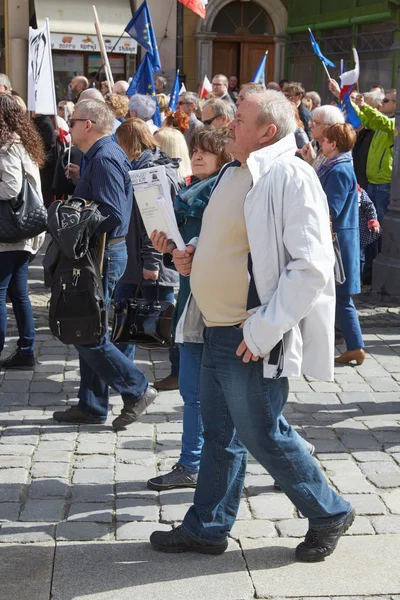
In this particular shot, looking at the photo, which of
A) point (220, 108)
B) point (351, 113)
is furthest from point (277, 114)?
point (351, 113)

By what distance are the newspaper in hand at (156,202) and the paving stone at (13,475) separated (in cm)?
149

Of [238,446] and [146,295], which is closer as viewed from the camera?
[238,446]

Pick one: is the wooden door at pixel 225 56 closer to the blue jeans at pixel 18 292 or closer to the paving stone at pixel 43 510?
the blue jeans at pixel 18 292

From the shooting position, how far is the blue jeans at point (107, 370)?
5.61 metres

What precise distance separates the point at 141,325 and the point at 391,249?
4.78 m

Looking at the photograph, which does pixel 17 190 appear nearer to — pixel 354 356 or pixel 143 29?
pixel 354 356

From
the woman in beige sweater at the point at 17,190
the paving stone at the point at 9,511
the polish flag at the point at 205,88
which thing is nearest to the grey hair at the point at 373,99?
the polish flag at the point at 205,88

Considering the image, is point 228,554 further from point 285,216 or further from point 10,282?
point 10,282

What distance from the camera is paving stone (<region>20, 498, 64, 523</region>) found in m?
4.43

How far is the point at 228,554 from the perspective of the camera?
408 cm

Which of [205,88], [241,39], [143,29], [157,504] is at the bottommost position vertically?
[157,504]

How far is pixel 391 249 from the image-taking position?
9.94 metres

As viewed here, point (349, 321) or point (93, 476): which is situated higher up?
point (349, 321)

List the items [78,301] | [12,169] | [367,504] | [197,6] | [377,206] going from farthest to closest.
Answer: [197,6] → [377,206] → [12,169] → [78,301] → [367,504]
